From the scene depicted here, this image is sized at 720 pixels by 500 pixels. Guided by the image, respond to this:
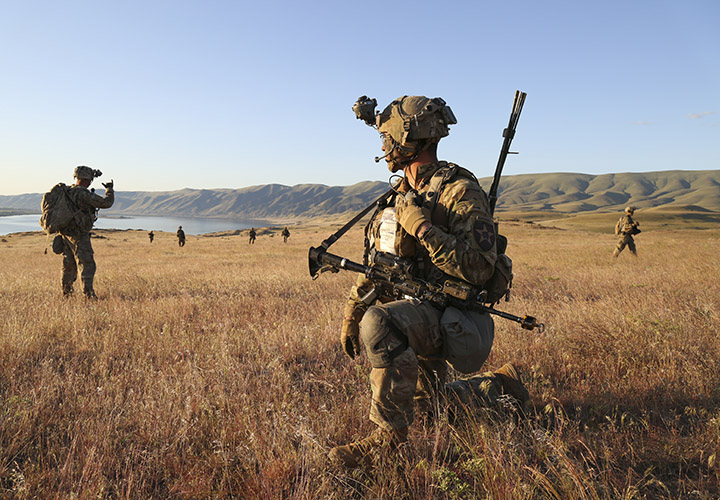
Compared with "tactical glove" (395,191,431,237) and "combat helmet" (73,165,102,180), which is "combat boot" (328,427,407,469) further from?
"combat helmet" (73,165,102,180)

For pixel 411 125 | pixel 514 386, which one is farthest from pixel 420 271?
pixel 514 386

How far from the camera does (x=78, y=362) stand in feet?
14.5

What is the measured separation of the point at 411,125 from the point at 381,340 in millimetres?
1696

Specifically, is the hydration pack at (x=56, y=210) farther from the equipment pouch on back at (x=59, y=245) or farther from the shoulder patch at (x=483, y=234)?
the shoulder patch at (x=483, y=234)

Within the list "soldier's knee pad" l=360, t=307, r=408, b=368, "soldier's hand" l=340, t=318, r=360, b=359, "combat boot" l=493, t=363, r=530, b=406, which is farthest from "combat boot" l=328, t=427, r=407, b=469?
"combat boot" l=493, t=363, r=530, b=406

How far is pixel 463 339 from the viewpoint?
2.73 m

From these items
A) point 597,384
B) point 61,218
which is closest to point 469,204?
point 597,384

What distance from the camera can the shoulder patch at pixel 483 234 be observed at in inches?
107

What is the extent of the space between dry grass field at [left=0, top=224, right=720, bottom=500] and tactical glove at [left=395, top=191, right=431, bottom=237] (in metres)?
1.42

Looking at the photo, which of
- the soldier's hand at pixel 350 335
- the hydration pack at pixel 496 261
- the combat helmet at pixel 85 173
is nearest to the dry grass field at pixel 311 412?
the soldier's hand at pixel 350 335

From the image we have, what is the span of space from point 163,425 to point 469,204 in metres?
2.76

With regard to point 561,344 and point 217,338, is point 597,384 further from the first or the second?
point 217,338

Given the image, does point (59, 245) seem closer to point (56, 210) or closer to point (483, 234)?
point (56, 210)

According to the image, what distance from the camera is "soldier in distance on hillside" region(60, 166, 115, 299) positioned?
26.5ft
